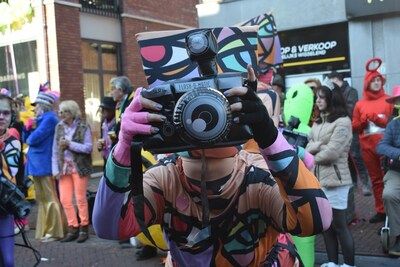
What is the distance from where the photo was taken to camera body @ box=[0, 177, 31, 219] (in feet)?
13.5

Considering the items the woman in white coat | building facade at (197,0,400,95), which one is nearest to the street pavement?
the woman in white coat

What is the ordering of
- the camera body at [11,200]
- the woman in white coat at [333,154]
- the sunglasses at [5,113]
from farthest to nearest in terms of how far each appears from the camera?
the woman in white coat at [333,154], the sunglasses at [5,113], the camera body at [11,200]

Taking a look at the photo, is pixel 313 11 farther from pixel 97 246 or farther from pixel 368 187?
pixel 97 246

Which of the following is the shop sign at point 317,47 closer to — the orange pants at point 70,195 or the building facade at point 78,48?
the building facade at point 78,48

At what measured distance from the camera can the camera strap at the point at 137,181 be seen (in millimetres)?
1823

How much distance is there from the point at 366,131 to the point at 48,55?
797 centimetres

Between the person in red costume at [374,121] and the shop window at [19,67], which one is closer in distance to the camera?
the person in red costume at [374,121]

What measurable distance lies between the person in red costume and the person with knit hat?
51.6 inches

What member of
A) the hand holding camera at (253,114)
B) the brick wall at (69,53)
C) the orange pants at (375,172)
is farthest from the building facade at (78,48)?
the hand holding camera at (253,114)

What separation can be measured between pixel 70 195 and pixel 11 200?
3.19 meters

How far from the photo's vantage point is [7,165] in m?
4.63

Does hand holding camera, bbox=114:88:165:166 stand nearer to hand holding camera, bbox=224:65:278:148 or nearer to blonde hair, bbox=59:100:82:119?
hand holding camera, bbox=224:65:278:148

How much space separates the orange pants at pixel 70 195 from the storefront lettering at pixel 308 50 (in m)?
7.12

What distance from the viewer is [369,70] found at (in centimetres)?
717
